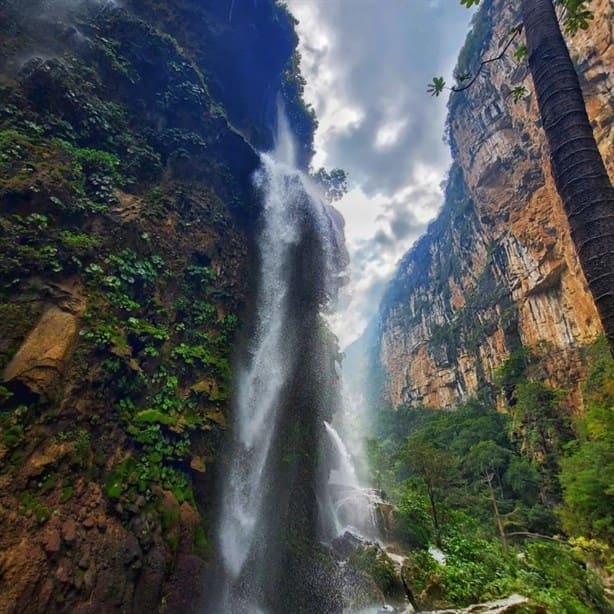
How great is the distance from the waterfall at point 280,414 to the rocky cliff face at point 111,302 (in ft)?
2.54

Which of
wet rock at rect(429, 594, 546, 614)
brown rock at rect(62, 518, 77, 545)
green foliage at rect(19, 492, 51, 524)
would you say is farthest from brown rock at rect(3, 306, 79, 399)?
wet rock at rect(429, 594, 546, 614)

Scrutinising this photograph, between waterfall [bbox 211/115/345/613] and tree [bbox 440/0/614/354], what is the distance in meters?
7.95

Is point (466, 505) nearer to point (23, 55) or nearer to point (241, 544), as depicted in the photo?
point (241, 544)

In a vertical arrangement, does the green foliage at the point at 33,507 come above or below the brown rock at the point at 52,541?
above

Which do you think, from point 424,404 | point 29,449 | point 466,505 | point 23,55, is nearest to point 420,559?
point 29,449

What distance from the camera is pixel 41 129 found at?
7355 mm

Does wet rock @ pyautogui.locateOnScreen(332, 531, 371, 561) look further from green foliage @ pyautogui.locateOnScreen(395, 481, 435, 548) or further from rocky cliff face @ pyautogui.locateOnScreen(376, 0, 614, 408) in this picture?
rocky cliff face @ pyautogui.locateOnScreen(376, 0, 614, 408)

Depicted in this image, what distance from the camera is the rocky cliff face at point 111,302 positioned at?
5031 millimetres

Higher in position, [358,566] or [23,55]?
[23,55]

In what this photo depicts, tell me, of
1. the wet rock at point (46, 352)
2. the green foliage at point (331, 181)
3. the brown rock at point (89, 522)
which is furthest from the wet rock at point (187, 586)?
the green foliage at point (331, 181)

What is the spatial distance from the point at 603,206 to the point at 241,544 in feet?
27.8

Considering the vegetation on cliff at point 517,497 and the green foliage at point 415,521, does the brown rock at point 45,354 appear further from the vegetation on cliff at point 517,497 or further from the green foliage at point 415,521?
the green foliage at point 415,521

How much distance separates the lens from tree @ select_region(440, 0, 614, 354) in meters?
1.82

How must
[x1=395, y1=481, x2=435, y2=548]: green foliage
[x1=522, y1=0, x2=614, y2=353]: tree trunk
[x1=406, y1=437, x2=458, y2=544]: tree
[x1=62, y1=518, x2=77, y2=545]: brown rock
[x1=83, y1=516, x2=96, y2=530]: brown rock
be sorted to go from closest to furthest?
1. [x1=522, y1=0, x2=614, y2=353]: tree trunk
2. [x1=62, y1=518, x2=77, y2=545]: brown rock
3. [x1=83, y1=516, x2=96, y2=530]: brown rock
4. [x1=395, y1=481, x2=435, y2=548]: green foliage
5. [x1=406, y1=437, x2=458, y2=544]: tree
